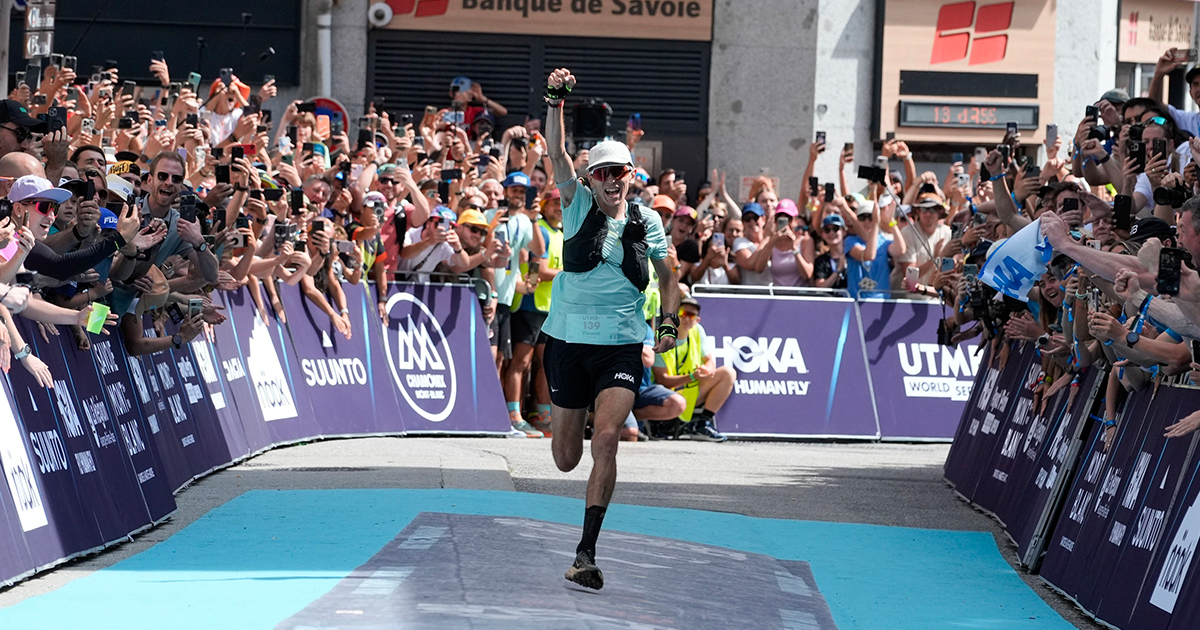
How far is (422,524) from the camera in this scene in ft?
31.3

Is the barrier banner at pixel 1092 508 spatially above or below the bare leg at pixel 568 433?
below

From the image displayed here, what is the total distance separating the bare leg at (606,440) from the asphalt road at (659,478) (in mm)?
2616

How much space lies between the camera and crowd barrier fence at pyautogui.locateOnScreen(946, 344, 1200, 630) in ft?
24.7

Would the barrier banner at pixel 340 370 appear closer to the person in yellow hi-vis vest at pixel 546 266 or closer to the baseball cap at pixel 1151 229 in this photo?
the person in yellow hi-vis vest at pixel 546 266

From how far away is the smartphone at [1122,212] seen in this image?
8828 mm

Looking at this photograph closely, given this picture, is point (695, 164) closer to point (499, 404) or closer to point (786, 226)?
point (786, 226)

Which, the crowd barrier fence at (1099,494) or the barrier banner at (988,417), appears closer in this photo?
the crowd barrier fence at (1099,494)

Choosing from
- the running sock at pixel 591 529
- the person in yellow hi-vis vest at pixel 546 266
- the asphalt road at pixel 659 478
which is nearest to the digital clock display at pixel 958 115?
the person in yellow hi-vis vest at pixel 546 266

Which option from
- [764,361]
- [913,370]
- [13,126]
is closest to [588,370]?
[13,126]

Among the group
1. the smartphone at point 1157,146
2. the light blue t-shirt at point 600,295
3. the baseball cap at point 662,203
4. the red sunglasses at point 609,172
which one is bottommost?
the light blue t-shirt at point 600,295

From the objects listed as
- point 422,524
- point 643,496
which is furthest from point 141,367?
point 643,496

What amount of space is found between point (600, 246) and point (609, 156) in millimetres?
466

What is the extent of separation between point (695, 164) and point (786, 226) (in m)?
8.58

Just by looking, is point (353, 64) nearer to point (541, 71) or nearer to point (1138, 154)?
point (541, 71)
